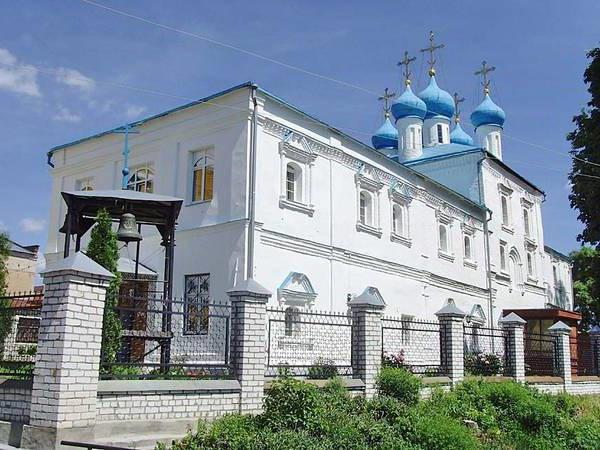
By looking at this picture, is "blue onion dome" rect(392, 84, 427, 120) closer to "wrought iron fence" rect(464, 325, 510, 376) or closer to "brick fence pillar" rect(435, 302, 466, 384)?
"wrought iron fence" rect(464, 325, 510, 376)

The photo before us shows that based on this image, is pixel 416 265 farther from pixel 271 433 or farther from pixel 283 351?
pixel 271 433

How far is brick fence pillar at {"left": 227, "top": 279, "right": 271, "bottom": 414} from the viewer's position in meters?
8.66

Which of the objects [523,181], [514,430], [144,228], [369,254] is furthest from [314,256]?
[523,181]

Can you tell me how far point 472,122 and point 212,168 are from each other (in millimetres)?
18363

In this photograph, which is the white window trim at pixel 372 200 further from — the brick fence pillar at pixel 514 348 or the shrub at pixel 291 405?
the shrub at pixel 291 405

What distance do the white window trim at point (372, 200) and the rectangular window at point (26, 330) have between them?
36.2 ft

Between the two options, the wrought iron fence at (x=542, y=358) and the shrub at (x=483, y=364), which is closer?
the shrub at (x=483, y=364)

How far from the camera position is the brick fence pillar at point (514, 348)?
14711 mm

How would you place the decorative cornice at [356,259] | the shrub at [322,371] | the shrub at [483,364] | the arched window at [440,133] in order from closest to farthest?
the shrub at [322,371] < the shrub at [483,364] < the decorative cornice at [356,259] < the arched window at [440,133]

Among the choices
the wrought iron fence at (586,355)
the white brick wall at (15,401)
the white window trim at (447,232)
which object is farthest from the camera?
the white window trim at (447,232)

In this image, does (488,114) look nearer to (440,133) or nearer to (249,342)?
(440,133)

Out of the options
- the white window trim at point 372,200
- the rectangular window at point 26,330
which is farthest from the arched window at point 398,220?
the rectangular window at point 26,330

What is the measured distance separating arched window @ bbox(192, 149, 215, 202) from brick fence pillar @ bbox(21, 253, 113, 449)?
8326mm

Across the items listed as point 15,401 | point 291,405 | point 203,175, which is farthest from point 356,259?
point 15,401
